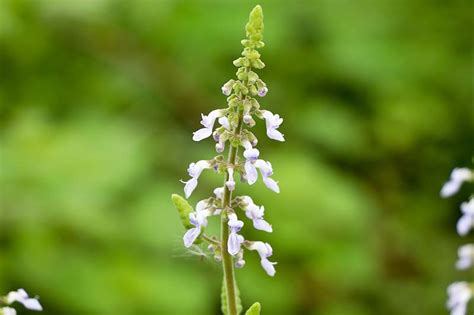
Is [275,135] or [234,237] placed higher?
[275,135]

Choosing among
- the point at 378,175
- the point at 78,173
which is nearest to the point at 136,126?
the point at 78,173

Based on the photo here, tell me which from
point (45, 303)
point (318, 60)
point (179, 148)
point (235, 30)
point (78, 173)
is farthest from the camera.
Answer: point (318, 60)

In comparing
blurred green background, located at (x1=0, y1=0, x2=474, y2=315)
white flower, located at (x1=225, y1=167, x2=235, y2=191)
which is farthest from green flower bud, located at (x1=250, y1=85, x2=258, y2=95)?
blurred green background, located at (x1=0, y1=0, x2=474, y2=315)

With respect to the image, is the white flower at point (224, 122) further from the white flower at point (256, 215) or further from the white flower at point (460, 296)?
the white flower at point (460, 296)

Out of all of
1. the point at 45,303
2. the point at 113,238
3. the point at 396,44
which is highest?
the point at 396,44

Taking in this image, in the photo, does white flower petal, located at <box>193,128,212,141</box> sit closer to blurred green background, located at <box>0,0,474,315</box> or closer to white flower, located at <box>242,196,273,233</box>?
white flower, located at <box>242,196,273,233</box>

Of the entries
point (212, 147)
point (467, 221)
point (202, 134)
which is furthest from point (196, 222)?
point (212, 147)

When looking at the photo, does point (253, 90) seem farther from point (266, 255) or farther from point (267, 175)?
point (266, 255)

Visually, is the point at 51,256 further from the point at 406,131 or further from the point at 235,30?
the point at 406,131
